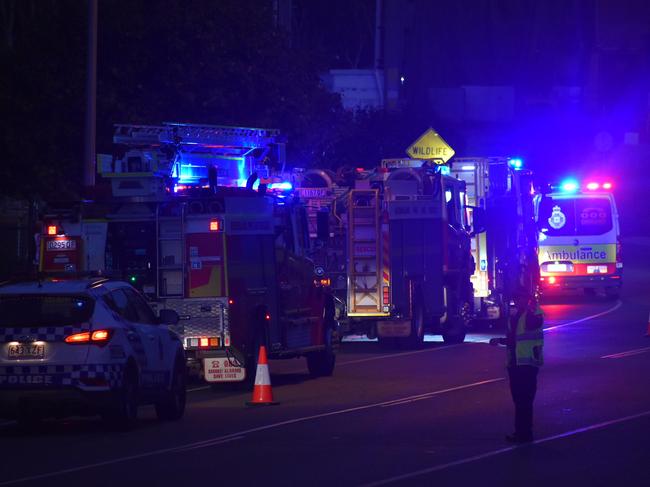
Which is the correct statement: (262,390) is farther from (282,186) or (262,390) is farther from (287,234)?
(282,186)

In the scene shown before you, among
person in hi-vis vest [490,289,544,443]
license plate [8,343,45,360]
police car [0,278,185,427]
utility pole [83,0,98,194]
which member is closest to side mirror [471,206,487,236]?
utility pole [83,0,98,194]

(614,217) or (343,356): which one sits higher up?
(614,217)

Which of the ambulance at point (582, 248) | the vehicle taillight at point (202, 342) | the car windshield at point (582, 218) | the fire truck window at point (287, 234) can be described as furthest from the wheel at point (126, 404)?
the car windshield at point (582, 218)

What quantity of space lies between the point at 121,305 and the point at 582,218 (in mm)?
24301

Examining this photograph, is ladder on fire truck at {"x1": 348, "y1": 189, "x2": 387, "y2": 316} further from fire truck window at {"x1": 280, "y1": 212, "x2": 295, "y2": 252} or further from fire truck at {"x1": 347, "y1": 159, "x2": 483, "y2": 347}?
fire truck window at {"x1": 280, "y1": 212, "x2": 295, "y2": 252}

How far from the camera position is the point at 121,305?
48.7 ft

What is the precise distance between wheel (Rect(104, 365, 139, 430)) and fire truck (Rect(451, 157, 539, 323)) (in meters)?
14.2

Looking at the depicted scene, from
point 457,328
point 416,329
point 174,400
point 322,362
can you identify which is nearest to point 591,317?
point 457,328

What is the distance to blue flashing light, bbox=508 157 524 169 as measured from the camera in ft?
99.9

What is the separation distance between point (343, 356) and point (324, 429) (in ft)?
35.1

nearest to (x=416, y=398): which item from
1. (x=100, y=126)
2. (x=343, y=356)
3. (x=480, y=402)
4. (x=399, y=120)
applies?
(x=480, y=402)

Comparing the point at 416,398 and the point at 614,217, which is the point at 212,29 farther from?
the point at 416,398

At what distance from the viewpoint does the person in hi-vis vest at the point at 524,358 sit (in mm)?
12914

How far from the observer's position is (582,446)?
1266cm
